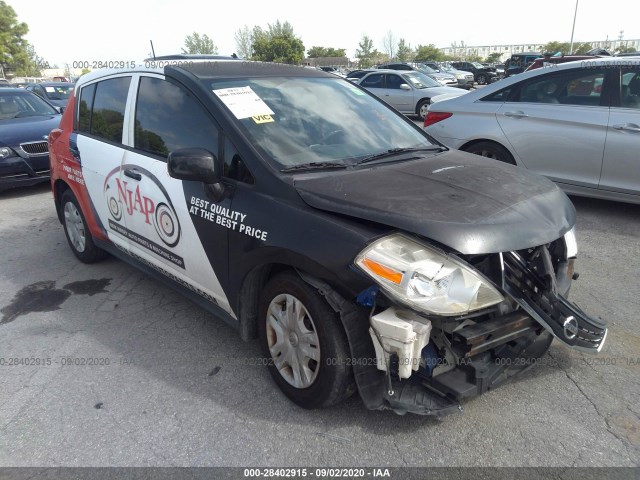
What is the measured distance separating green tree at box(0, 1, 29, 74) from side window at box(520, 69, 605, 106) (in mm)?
64416

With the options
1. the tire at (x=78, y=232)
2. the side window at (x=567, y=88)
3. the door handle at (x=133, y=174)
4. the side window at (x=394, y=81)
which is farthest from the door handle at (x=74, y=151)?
the side window at (x=394, y=81)

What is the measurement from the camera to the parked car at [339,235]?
2.21 metres

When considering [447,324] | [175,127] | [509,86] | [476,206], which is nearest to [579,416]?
[447,324]

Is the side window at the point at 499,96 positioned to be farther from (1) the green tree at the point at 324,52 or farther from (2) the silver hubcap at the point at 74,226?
(1) the green tree at the point at 324,52

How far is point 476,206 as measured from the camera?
2.40 meters

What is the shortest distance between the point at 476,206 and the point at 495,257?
0.26 metres

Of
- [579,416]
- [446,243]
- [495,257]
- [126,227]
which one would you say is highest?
[446,243]

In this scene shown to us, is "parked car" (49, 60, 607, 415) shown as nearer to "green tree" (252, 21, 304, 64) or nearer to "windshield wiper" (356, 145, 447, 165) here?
"windshield wiper" (356, 145, 447, 165)

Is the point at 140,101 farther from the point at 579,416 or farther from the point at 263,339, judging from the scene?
the point at 579,416

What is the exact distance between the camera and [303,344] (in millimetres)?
2564

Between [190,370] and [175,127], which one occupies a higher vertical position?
[175,127]

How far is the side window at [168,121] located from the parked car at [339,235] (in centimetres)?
1

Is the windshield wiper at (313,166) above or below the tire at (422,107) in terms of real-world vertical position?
above

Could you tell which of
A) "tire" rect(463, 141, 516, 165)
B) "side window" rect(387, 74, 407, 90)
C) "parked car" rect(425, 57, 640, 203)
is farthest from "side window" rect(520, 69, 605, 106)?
"side window" rect(387, 74, 407, 90)
